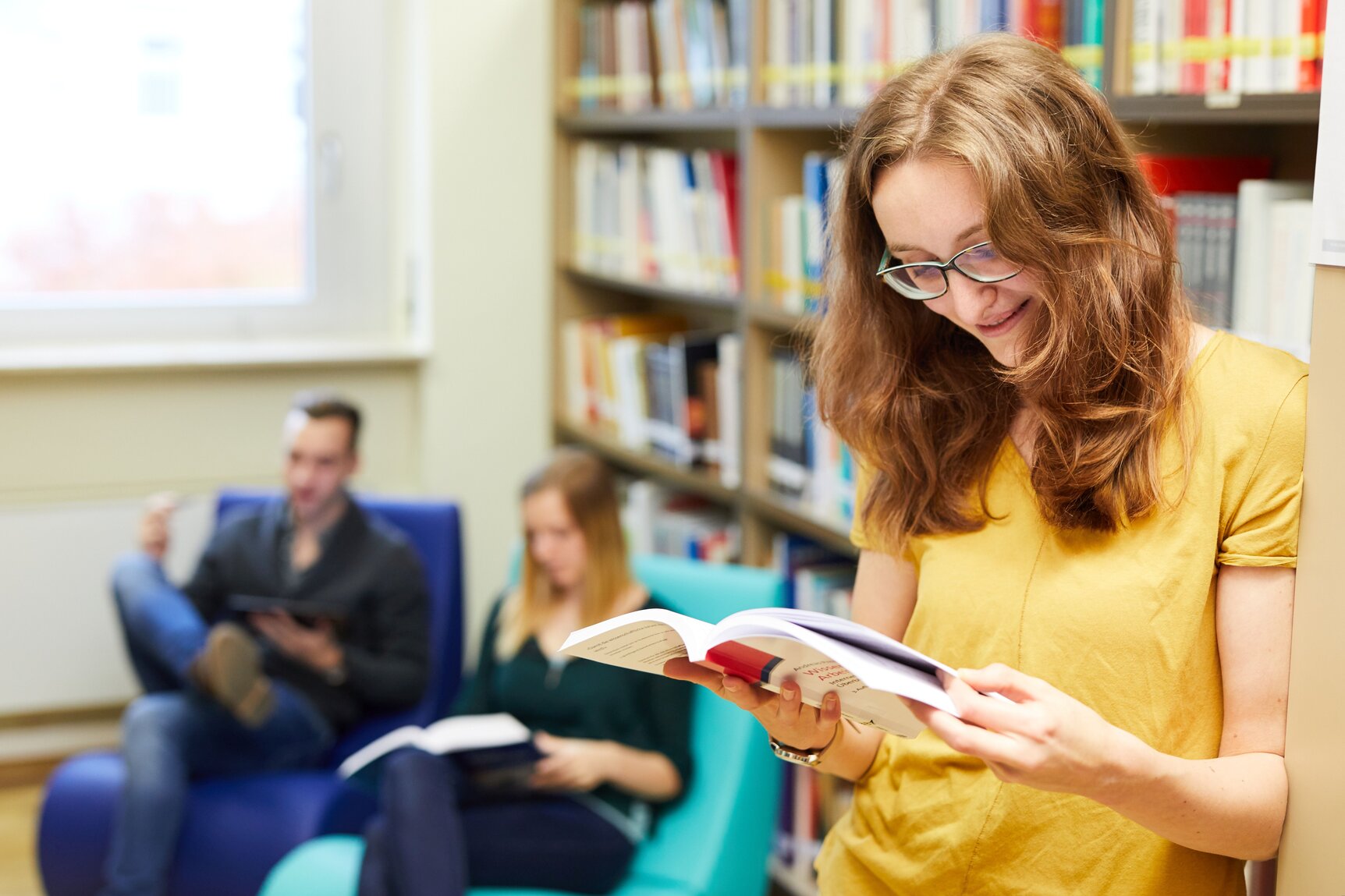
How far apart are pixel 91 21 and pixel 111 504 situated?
1.26 metres

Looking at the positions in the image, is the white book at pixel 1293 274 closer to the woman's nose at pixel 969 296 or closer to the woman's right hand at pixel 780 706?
the woman's nose at pixel 969 296

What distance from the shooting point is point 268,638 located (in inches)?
110

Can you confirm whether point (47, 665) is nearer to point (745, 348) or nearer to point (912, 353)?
point (745, 348)

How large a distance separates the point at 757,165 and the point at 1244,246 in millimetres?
1274

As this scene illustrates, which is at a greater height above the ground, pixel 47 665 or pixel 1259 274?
pixel 1259 274

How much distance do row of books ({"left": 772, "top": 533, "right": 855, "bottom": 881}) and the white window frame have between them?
1435 mm

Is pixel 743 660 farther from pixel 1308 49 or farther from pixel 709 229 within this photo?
pixel 709 229

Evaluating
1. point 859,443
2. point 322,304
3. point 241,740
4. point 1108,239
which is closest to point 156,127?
point 322,304

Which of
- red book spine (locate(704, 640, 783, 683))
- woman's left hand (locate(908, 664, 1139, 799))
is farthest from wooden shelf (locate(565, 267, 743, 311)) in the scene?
woman's left hand (locate(908, 664, 1139, 799))

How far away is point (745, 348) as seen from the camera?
2.81 metres


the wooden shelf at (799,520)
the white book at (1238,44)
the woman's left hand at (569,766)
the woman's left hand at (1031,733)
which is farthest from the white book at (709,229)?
the woman's left hand at (1031,733)

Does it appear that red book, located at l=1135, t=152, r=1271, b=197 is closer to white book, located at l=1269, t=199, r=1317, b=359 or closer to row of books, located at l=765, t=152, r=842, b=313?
white book, located at l=1269, t=199, r=1317, b=359

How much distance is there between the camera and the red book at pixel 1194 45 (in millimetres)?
1688

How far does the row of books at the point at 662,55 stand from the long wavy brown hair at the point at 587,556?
914 millimetres
